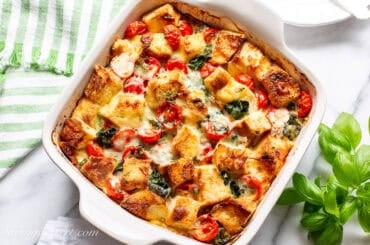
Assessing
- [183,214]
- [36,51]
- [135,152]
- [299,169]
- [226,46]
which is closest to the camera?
[183,214]

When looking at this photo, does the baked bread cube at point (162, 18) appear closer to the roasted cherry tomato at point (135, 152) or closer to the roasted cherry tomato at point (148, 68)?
the roasted cherry tomato at point (148, 68)

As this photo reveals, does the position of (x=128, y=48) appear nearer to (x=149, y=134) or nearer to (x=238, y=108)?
(x=149, y=134)

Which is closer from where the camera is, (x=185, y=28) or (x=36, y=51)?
(x=185, y=28)

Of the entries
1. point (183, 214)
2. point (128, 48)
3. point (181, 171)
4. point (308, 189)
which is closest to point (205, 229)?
point (183, 214)

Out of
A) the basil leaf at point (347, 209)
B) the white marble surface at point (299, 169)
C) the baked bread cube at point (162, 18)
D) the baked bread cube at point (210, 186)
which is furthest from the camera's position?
the white marble surface at point (299, 169)

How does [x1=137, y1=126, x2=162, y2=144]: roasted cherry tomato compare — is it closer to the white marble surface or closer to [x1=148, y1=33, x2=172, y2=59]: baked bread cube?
[x1=148, y1=33, x2=172, y2=59]: baked bread cube

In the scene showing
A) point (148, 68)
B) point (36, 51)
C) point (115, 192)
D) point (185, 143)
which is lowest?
point (115, 192)

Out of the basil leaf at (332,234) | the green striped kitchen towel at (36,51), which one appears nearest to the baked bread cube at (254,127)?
the basil leaf at (332,234)

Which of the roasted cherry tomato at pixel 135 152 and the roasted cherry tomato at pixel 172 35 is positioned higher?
the roasted cherry tomato at pixel 172 35
